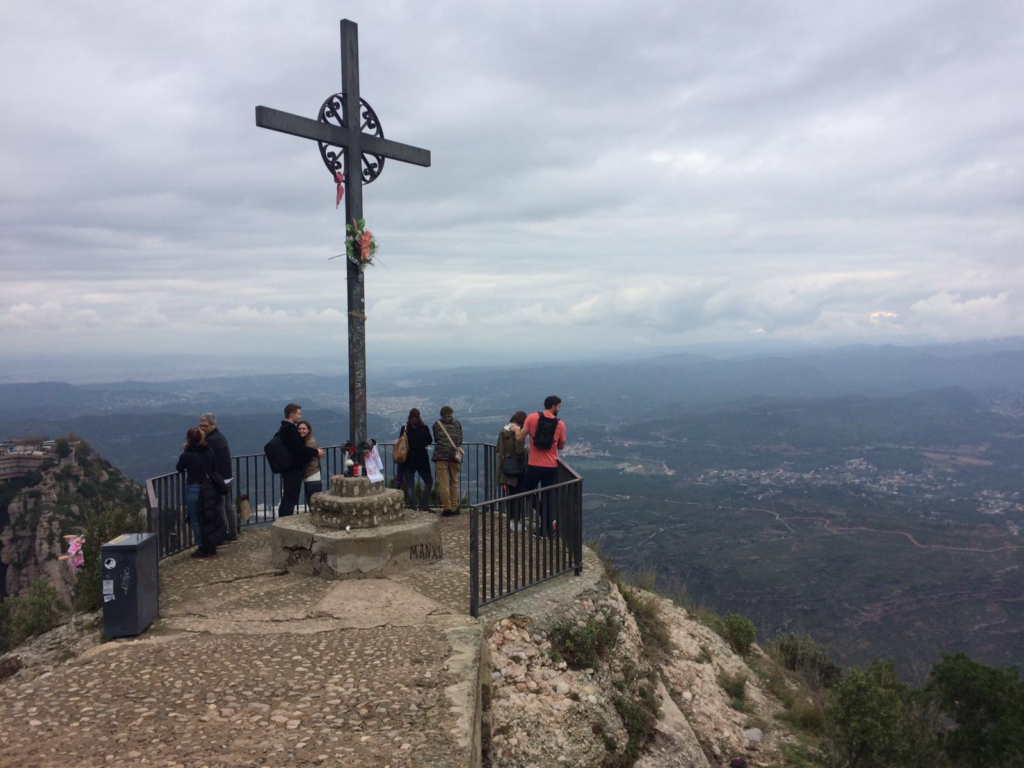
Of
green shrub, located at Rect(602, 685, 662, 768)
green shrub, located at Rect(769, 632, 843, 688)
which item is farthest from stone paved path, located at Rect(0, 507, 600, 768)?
green shrub, located at Rect(769, 632, 843, 688)

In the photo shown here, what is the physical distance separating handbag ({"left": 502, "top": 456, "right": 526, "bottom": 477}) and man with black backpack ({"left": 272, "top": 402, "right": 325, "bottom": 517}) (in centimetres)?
250

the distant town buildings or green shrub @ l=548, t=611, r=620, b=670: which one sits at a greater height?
green shrub @ l=548, t=611, r=620, b=670

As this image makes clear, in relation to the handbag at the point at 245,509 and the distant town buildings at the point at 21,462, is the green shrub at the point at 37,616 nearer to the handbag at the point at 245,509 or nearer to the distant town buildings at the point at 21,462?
the handbag at the point at 245,509

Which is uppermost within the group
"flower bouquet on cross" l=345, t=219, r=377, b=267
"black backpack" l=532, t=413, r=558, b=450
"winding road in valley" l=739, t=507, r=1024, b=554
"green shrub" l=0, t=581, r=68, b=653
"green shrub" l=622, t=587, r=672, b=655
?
"flower bouquet on cross" l=345, t=219, r=377, b=267

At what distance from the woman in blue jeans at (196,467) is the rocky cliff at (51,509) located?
55.8ft

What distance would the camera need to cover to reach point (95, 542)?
727cm

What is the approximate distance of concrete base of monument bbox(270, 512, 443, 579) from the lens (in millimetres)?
6699

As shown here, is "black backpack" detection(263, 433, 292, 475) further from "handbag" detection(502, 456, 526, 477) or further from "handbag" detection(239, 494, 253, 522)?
"handbag" detection(502, 456, 526, 477)

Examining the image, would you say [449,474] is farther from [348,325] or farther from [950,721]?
[950,721]

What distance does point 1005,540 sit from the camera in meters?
65.9

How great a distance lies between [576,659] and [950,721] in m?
7.31

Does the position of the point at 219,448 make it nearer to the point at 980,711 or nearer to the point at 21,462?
the point at 980,711

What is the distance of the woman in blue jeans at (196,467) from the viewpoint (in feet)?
24.0

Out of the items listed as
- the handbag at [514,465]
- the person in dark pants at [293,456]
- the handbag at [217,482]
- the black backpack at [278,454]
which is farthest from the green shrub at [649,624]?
the handbag at [217,482]
